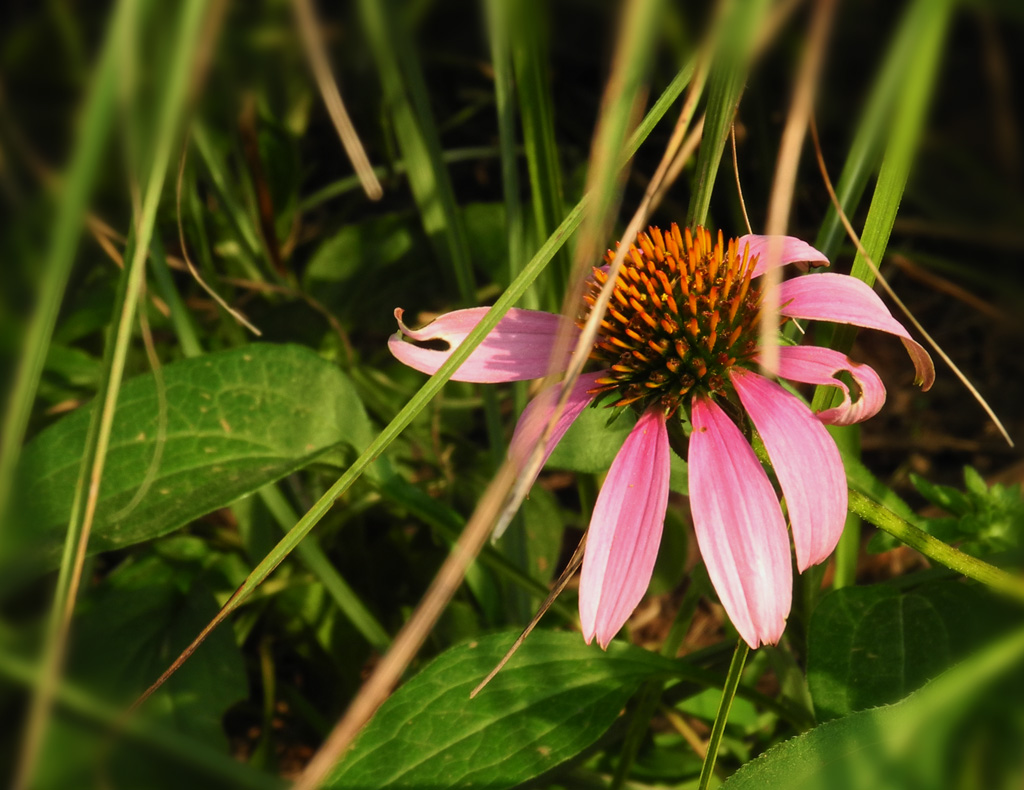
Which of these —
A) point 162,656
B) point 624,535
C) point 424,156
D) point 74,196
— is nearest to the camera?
point 74,196

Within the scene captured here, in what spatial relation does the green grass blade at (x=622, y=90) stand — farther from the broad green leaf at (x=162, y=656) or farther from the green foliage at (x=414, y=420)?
the broad green leaf at (x=162, y=656)

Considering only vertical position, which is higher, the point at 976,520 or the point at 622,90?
the point at 622,90

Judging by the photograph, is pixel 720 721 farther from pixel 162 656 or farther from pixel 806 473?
pixel 162 656

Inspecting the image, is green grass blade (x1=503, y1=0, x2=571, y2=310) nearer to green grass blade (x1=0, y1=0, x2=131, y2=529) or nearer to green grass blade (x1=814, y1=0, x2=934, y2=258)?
green grass blade (x1=814, y1=0, x2=934, y2=258)

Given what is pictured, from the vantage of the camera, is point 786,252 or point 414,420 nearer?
point 786,252

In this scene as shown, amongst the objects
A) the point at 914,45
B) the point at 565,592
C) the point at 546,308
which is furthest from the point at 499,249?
the point at 914,45

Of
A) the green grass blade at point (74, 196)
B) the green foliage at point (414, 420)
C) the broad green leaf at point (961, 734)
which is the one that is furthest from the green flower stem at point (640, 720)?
the green grass blade at point (74, 196)

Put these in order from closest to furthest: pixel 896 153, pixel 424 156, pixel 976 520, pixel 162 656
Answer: pixel 896 153, pixel 976 520, pixel 162 656, pixel 424 156

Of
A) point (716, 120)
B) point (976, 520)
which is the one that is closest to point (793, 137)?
point (716, 120)
